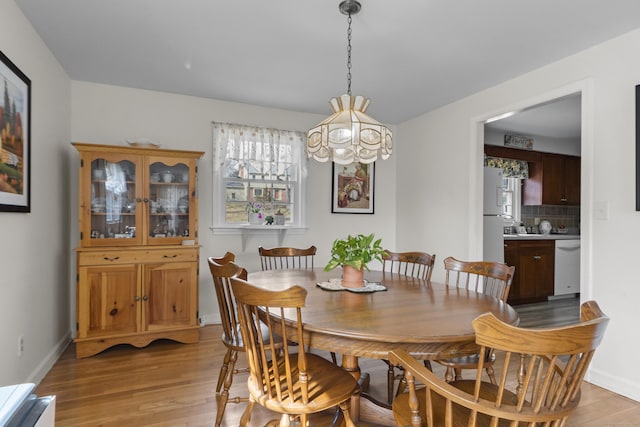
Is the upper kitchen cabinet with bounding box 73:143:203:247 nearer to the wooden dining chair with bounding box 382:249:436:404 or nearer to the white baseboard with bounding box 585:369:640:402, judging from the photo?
the wooden dining chair with bounding box 382:249:436:404

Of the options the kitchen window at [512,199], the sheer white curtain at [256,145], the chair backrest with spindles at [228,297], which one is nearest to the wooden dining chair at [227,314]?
the chair backrest with spindles at [228,297]

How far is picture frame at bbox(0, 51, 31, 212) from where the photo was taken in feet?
6.46

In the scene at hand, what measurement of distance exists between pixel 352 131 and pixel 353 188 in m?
2.51

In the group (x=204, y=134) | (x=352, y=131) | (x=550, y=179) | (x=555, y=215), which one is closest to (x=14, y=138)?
(x=204, y=134)

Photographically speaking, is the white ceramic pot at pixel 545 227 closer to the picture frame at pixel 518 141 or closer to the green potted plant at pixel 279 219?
the picture frame at pixel 518 141

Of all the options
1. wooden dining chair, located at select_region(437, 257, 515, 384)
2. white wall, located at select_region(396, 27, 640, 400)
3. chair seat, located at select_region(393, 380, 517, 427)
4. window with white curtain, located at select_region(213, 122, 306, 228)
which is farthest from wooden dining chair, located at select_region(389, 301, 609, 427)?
window with white curtain, located at select_region(213, 122, 306, 228)

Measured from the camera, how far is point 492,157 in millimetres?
5004

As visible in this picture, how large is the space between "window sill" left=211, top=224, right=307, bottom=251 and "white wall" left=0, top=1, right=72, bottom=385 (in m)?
1.40

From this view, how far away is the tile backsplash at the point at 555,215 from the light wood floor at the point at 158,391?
3.61 metres

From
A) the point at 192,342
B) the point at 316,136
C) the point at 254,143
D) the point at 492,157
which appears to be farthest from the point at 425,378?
the point at 492,157

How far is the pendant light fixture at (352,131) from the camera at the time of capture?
6.81 ft

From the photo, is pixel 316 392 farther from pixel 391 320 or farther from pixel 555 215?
pixel 555 215

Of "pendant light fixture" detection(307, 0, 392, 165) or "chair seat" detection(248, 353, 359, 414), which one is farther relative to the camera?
"pendant light fixture" detection(307, 0, 392, 165)

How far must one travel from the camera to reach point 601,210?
256cm
